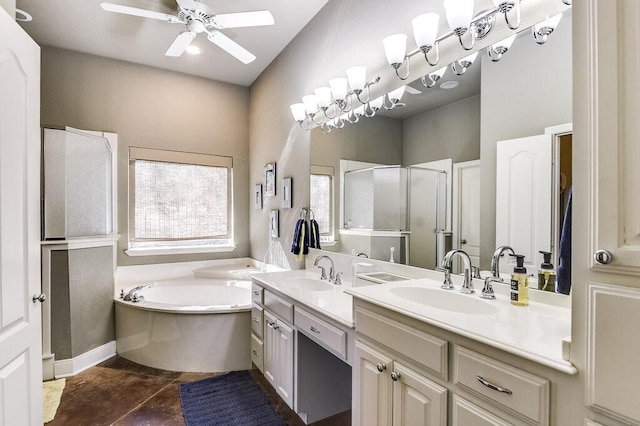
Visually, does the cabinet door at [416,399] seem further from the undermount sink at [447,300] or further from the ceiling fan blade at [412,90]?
the ceiling fan blade at [412,90]

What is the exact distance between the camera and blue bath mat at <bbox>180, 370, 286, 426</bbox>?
81.2 inches

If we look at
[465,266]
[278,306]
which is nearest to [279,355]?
[278,306]

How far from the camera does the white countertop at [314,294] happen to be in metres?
1.61

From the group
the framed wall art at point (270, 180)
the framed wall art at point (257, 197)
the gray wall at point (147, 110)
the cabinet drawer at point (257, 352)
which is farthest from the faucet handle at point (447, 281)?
the gray wall at point (147, 110)

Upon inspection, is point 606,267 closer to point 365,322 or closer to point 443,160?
point 365,322

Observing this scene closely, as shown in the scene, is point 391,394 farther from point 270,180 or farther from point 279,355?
point 270,180

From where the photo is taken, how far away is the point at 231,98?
13.5 ft

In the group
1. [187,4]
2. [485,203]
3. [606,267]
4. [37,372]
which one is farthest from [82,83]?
[606,267]

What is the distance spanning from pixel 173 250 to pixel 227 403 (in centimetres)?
205

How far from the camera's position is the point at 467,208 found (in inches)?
62.7

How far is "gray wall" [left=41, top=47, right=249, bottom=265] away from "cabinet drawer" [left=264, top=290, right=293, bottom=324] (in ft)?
6.35

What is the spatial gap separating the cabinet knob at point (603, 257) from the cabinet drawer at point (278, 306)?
1507mm

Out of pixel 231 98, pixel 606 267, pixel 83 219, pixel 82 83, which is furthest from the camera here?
pixel 231 98

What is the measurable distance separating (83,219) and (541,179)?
125 inches
